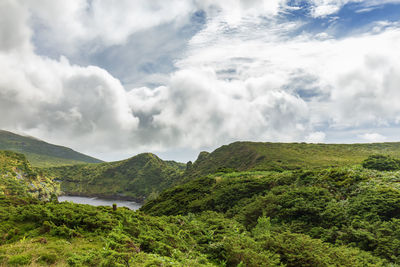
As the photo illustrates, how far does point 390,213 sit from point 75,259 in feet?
85.8

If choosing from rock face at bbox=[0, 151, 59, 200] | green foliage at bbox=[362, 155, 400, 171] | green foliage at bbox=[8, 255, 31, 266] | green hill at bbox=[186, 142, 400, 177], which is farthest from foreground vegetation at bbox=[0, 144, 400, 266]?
rock face at bbox=[0, 151, 59, 200]

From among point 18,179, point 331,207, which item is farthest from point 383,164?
point 18,179

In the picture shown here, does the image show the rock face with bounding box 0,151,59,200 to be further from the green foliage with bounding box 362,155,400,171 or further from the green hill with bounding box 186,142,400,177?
the green foliage with bounding box 362,155,400,171

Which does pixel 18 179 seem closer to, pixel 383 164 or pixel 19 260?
pixel 19 260

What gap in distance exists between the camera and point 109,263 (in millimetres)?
8672

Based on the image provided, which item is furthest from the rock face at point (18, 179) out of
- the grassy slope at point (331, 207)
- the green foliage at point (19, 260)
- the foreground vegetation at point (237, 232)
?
the green foliage at point (19, 260)

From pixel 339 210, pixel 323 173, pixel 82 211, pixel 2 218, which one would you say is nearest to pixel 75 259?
pixel 82 211

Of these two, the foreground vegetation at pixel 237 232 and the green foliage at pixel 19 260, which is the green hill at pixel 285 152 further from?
the green foliage at pixel 19 260

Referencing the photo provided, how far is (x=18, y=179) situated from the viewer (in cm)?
8431

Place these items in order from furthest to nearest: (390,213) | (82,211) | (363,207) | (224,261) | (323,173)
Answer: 1. (323,173)
2. (363,207)
3. (390,213)
4. (82,211)
5. (224,261)

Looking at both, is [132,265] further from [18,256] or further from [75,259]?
[18,256]

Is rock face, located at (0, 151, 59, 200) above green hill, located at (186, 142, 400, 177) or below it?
→ below

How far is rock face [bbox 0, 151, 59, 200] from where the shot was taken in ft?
240

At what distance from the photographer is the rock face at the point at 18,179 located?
2879 inches
